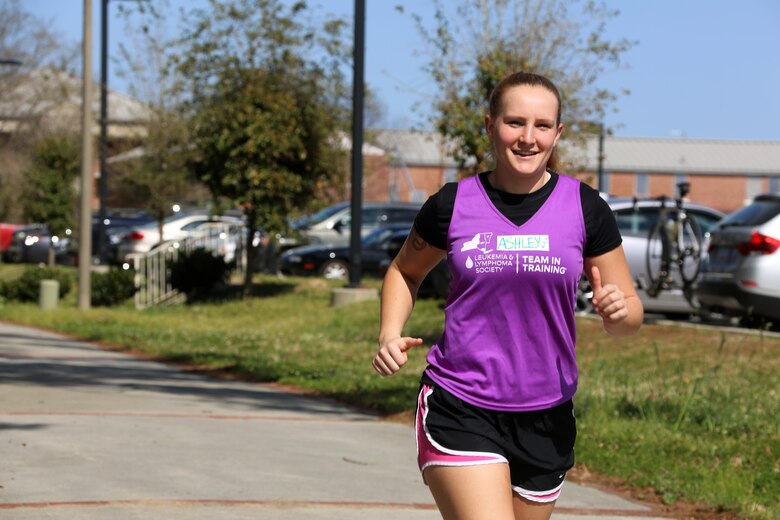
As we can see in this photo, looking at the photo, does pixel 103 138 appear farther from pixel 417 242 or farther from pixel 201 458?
pixel 417 242

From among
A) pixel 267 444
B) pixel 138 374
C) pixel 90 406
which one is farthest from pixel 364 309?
pixel 267 444

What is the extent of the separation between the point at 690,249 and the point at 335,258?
11899mm

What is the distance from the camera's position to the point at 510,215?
378cm

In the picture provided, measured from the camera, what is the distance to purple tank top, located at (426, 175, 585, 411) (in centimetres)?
369

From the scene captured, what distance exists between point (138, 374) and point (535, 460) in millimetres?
8219

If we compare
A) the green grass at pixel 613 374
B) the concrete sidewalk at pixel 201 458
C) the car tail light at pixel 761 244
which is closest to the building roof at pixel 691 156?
the green grass at pixel 613 374

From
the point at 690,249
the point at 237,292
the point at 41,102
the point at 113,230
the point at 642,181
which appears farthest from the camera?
the point at 642,181

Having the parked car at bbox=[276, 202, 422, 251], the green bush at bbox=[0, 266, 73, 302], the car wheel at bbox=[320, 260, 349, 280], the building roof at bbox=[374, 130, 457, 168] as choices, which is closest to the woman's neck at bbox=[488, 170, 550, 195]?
the green bush at bbox=[0, 266, 73, 302]

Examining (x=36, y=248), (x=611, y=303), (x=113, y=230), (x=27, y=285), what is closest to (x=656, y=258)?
(x=611, y=303)

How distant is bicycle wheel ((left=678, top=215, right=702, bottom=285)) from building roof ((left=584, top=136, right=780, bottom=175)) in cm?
6195

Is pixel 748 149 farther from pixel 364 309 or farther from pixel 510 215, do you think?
pixel 510 215

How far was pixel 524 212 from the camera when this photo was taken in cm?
379

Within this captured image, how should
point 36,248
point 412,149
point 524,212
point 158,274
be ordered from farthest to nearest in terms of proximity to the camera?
point 412,149
point 36,248
point 158,274
point 524,212

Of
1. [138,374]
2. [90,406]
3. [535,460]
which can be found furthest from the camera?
[138,374]
